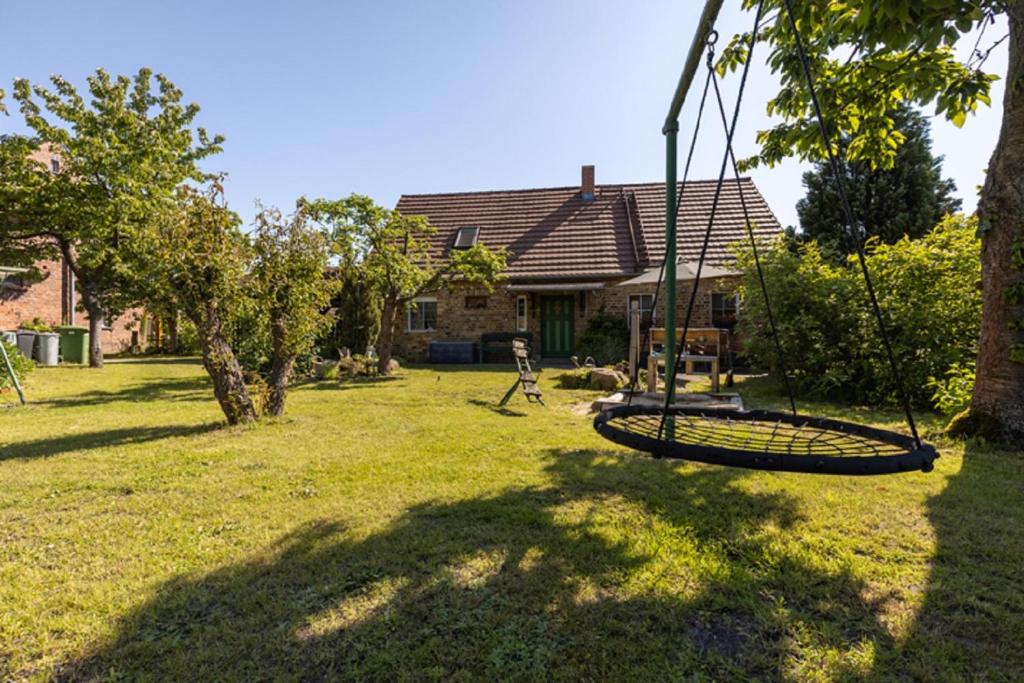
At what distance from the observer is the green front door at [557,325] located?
678 inches

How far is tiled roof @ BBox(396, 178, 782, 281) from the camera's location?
675 inches

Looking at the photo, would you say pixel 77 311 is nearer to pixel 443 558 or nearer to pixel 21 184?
pixel 21 184

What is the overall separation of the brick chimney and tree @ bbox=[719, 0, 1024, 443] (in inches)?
573

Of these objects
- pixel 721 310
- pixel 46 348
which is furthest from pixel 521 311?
pixel 46 348

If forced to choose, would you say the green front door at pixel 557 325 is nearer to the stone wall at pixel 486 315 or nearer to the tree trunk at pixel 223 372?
the stone wall at pixel 486 315

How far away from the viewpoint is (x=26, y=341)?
542 inches


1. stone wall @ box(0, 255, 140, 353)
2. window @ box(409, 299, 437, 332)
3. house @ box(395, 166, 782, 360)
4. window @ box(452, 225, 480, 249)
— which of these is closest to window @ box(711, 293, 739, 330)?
house @ box(395, 166, 782, 360)

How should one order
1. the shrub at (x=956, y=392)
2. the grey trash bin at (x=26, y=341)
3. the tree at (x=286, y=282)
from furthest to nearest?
the grey trash bin at (x=26, y=341)
the tree at (x=286, y=282)
the shrub at (x=956, y=392)

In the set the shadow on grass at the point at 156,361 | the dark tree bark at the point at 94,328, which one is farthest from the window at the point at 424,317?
the dark tree bark at the point at 94,328

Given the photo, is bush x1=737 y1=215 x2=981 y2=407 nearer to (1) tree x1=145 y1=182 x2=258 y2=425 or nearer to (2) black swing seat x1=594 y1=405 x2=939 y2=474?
(2) black swing seat x1=594 y1=405 x2=939 y2=474

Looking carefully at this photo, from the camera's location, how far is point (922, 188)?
54.5ft

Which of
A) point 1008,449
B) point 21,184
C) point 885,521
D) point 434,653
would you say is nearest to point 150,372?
point 21,184

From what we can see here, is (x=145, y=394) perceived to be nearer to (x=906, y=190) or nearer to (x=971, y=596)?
(x=971, y=596)

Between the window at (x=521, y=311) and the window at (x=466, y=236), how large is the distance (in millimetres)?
3209
